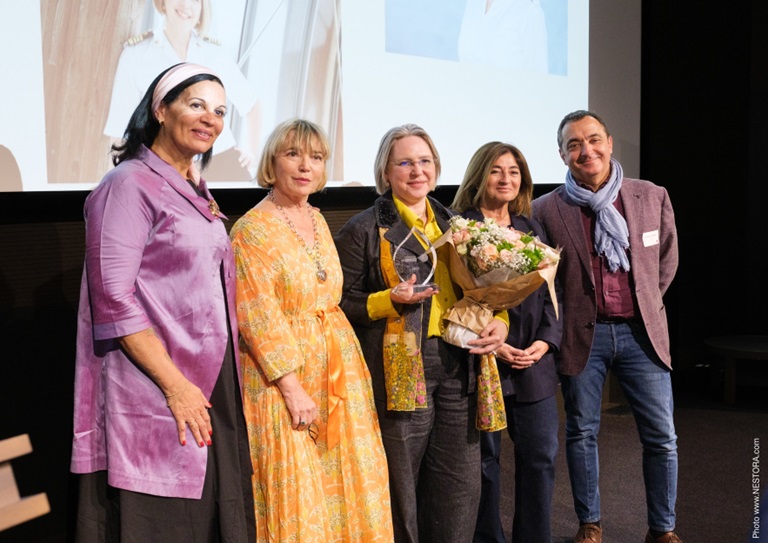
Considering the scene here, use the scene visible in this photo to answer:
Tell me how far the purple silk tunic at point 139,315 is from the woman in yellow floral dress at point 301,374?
11.1 inches

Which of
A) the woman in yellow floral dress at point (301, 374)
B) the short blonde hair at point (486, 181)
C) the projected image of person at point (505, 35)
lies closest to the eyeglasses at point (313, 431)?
the woman in yellow floral dress at point (301, 374)

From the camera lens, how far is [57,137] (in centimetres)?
279

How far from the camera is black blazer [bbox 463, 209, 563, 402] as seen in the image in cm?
282

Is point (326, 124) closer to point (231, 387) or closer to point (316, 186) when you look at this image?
point (316, 186)

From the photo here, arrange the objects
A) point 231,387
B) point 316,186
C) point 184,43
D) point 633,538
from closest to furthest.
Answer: point 231,387 → point 316,186 → point 184,43 → point 633,538

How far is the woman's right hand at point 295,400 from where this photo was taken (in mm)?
2258

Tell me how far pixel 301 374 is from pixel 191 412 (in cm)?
45

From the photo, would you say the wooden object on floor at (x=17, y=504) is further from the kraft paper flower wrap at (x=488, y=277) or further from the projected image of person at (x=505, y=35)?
the projected image of person at (x=505, y=35)

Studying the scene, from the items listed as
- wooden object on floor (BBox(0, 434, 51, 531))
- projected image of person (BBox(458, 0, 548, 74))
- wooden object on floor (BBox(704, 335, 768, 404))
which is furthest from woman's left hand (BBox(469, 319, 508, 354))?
wooden object on floor (BBox(704, 335, 768, 404))

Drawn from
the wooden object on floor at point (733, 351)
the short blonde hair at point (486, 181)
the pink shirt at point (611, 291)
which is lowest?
the wooden object on floor at point (733, 351)

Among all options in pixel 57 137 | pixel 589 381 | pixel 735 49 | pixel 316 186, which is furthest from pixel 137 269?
pixel 735 49

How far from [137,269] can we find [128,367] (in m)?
0.25

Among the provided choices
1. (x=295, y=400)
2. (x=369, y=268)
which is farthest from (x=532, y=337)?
(x=295, y=400)

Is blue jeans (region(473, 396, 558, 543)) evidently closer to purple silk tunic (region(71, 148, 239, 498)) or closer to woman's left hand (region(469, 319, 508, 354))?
woman's left hand (region(469, 319, 508, 354))
